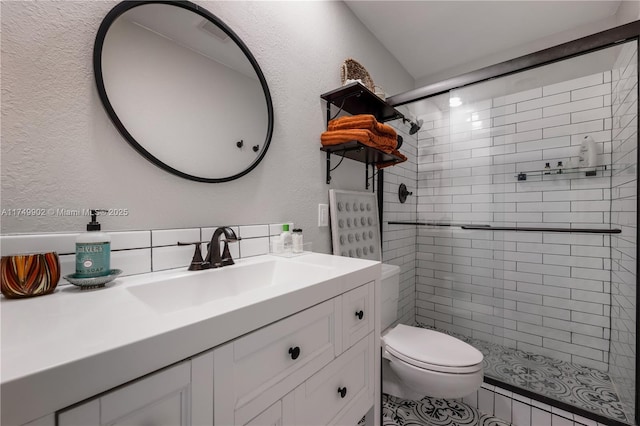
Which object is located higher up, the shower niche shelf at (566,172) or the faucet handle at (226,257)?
the shower niche shelf at (566,172)

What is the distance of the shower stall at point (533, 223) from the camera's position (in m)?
1.58

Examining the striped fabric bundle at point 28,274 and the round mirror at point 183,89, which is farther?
the round mirror at point 183,89

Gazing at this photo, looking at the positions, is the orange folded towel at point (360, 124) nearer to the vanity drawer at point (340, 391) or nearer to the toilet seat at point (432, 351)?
the vanity drawer at point (340, 391)

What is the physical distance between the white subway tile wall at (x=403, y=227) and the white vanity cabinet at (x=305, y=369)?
4.15ft

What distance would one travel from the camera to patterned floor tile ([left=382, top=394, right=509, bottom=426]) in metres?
1.48

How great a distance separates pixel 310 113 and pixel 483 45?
181 centimetres

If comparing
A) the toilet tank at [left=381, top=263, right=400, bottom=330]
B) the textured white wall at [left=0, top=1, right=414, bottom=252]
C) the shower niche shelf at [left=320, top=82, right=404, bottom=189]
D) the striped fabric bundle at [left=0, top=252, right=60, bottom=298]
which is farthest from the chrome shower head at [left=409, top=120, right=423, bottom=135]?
the striped fabric bundle at [left=0, top=252, right=60, bottom=298]

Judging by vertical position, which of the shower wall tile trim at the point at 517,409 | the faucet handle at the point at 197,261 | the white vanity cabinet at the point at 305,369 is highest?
the faucet handle at the point at 197,261

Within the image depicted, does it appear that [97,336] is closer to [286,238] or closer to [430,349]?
[286,238]

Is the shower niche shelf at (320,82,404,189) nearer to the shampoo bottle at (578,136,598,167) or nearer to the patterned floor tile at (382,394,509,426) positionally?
the shampoo bottle at (578,136,598,167)

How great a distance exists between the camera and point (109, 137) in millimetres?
780

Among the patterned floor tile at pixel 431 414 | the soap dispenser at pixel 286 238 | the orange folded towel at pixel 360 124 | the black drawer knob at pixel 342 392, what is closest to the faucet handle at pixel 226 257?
the soap dispenser at pixel 286 238

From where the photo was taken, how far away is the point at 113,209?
78cm

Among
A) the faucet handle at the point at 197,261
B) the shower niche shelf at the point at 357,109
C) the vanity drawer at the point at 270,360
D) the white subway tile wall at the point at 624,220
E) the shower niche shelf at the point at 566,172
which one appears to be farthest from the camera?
the shower niche shelf at the point at 566,172
